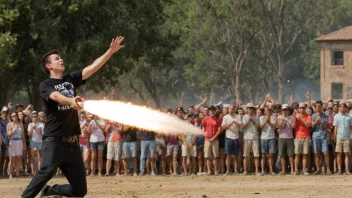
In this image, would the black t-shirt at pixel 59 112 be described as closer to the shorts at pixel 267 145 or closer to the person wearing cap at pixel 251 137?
the person wearing cap at pixel 251 137

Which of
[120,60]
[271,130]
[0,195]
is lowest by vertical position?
[0,195]

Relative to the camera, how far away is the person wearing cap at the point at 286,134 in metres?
24.6

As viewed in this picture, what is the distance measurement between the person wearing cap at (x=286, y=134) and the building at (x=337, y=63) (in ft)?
166

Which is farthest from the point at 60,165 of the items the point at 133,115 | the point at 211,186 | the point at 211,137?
the point at 211,137

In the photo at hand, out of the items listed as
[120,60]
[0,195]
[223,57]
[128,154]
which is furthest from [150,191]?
[223,57]

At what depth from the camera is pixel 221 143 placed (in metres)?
25.3

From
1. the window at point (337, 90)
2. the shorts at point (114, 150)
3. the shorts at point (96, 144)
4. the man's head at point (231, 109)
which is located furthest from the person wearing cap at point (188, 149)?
the window at point (337, 90)

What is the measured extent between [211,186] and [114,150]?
5.28 m

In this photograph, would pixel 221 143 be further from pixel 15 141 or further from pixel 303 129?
pixel 15 141

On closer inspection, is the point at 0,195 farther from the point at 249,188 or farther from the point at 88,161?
the point at 88,161

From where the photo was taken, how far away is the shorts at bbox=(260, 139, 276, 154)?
81.5 ft

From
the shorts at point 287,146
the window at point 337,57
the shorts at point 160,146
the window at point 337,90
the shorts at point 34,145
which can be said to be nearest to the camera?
the shorts at point 287,146

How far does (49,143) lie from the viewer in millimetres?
12180

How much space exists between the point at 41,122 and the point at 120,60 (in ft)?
45.1
